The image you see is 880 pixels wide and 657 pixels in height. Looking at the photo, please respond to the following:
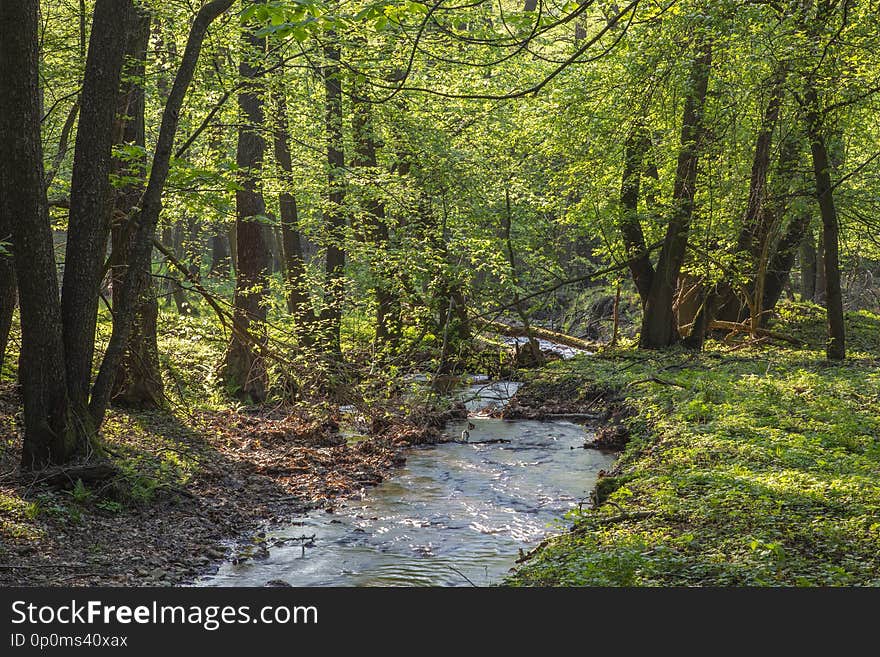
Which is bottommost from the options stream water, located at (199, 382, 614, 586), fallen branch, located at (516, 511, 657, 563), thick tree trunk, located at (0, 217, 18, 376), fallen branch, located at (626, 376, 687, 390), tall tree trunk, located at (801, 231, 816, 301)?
stream water, located at (199, 382, 614, 586)

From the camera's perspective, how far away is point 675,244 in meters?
20.2

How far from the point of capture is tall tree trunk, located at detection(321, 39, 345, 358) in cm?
1630

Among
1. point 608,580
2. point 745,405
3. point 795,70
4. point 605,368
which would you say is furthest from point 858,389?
point 608,580

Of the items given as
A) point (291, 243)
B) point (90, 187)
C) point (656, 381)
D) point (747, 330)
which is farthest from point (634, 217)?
point (90, 187)

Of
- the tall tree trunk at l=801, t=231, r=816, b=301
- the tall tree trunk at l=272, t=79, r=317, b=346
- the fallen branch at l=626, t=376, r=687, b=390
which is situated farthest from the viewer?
the tall tree trunk at l=801, t=231, r=816, b=301

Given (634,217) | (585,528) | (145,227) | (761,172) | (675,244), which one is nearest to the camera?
(585,528)

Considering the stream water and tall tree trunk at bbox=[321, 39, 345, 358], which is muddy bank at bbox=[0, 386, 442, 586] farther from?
tall tree trunk at bbox=[321, 39, 345, 358]

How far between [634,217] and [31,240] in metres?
15.5

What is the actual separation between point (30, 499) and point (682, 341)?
16733 millimetres

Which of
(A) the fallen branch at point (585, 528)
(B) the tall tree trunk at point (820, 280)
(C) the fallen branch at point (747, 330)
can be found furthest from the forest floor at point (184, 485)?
(B) the tall tree trunk at point (820, 280)

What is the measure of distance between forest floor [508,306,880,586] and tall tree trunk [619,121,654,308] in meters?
4.91

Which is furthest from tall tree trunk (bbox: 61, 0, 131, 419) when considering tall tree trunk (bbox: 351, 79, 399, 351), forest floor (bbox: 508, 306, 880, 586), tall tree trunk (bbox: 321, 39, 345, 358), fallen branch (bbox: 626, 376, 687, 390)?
fallen branch (bbox: 626, 376, 687, 390)

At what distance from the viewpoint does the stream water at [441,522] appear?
7883 millimetres

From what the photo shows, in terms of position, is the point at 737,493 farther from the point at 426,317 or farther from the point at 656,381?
the point at 426,317
